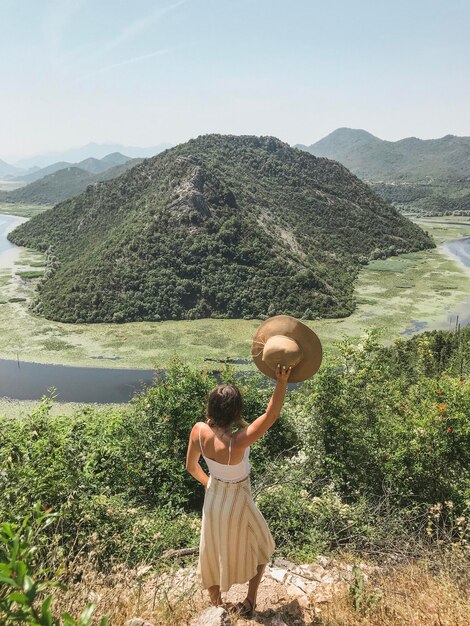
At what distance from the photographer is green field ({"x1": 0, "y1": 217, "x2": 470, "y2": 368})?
127ft

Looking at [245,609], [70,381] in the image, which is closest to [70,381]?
[70,381]

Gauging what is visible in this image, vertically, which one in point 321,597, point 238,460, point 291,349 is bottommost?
point 321,597

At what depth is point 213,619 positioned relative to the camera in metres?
3.26

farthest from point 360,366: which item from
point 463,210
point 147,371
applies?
point 463,210

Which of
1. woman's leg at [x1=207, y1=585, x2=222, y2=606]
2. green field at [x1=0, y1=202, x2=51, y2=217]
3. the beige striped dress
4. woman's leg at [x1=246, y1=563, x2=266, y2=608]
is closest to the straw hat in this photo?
the beige striped dress

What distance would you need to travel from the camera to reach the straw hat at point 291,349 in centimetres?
350

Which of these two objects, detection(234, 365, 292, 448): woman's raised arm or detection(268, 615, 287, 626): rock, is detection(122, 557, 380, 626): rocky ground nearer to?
detection(268, 615, 287, 626): rock

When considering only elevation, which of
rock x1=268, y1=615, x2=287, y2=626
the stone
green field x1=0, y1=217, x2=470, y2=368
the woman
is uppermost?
the woman

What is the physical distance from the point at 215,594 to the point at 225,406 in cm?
180

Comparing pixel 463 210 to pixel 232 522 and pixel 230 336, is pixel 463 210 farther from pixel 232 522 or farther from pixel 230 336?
pixel 232 522

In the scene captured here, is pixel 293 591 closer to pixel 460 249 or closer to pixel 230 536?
pixel 230 536

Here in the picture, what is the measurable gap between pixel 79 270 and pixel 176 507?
172 ft

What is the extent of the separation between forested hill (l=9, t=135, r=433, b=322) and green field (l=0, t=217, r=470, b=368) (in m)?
2.57

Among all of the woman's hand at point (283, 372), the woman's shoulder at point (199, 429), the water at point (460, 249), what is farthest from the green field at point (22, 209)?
the woman's hand at point (283, 372)
